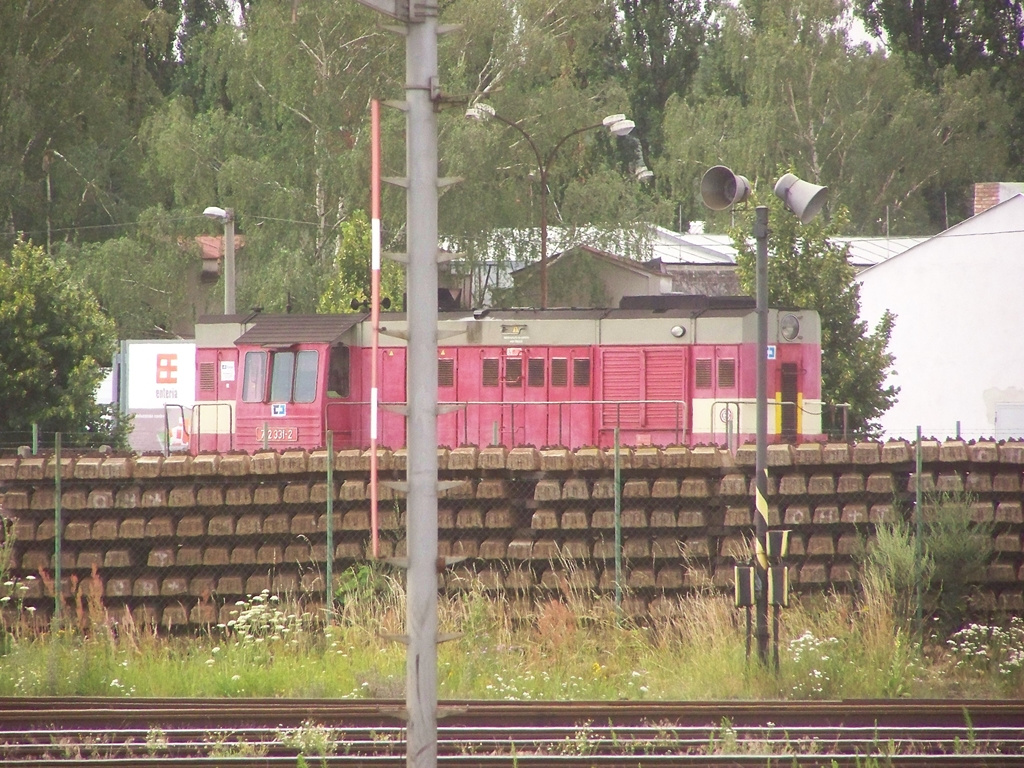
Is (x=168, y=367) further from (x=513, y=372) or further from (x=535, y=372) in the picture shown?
(x=535, y=372)

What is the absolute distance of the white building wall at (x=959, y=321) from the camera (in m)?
36.1

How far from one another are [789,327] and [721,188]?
1025cm

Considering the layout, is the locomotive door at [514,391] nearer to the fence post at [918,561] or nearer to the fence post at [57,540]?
the fence post at [57,540]

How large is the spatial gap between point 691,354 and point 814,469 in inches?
282

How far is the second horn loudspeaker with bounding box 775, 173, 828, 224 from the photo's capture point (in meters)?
10.6

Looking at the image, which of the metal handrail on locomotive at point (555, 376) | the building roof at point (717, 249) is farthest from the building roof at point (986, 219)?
the metal handrail on locomotive at point (555, 376)

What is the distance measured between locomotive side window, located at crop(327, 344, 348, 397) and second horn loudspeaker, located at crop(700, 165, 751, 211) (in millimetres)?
10996

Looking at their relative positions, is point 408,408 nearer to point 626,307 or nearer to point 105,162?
point 626,307

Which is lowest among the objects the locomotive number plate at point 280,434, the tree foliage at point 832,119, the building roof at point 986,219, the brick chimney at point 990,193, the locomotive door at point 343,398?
the locomotive number plate at point 280,434

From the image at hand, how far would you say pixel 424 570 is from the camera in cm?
438

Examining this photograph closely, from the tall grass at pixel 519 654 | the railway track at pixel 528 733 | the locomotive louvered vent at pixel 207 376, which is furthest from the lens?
the locomotive louvered vent at pixel 207 376

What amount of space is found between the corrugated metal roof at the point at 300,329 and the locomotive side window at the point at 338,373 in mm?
281

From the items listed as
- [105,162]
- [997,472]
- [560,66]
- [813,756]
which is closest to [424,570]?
[813,756]

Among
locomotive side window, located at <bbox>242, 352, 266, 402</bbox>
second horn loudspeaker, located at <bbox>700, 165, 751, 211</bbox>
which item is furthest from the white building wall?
second horn loudspeaker, located at <bbox>700, 165, 751, 211</bbox>
